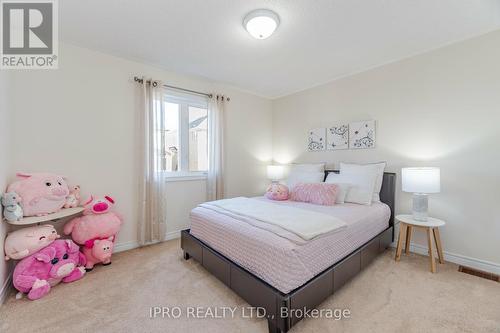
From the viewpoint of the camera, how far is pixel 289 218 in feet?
6.01

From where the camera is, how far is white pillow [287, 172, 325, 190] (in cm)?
311

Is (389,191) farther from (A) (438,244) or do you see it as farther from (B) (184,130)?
(B) (184,130)

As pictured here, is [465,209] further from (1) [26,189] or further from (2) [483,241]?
(1) [26,189]

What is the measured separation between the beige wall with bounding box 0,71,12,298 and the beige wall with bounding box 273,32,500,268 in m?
3.89

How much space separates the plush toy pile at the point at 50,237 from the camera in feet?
5.64

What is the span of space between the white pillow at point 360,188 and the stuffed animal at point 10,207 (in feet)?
10.8

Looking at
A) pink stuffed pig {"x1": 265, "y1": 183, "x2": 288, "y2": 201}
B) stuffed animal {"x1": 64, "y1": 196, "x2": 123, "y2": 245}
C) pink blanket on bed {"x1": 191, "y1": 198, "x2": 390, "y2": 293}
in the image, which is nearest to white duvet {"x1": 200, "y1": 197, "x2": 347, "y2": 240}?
pink blanket on bed {"x1": 191, "y1": 198, "x2": 390, "y2": 293}

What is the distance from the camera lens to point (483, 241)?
2.14m

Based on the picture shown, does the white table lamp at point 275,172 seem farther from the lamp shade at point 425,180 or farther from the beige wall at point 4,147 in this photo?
the beige wall at point 4,147

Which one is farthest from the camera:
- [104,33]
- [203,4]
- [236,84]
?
[236,84]

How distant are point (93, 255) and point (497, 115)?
14.1 feet

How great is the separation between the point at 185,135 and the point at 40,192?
70.1 inches

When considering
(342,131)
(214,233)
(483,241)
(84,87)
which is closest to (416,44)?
(342,131)

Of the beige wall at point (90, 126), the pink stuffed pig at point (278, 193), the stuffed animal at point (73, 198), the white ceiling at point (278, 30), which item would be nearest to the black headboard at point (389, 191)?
the pink stuffed pig at point (278, 193)
